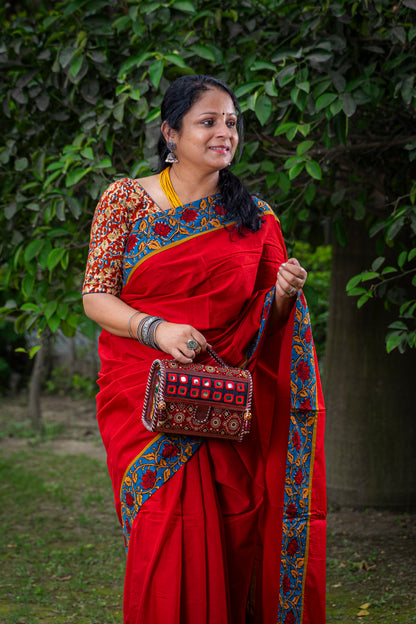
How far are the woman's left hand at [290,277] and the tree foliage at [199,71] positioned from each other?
88cm

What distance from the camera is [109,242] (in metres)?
2.62

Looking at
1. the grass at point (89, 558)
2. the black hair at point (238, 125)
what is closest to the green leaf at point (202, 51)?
the black hair at point (238, 125)

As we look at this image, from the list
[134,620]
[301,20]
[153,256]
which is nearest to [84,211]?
[301,20]

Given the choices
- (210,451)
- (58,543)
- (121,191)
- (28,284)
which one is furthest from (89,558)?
(121,191)

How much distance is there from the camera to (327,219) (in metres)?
4.96

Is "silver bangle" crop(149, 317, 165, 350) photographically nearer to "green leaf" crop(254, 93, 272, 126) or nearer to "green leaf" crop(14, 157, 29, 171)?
"green leaf" crop(254, 93, 272, 126)

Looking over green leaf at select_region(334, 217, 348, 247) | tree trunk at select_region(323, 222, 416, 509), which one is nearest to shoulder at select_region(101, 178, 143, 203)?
green leaf at select_region(334, 217, 348, 247)

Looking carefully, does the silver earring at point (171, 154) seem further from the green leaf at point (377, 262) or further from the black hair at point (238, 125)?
the green leaf at point (377, 262)

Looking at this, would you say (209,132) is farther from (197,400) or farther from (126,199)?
(197,400)

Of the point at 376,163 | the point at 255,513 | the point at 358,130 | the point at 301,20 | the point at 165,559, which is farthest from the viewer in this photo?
the point at 376,163

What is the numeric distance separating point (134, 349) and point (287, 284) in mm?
524

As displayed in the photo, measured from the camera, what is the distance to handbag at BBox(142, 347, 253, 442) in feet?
7.97

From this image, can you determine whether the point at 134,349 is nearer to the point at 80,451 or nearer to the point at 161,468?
the point at 161,468

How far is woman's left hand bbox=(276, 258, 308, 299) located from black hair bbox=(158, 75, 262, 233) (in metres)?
0.21
